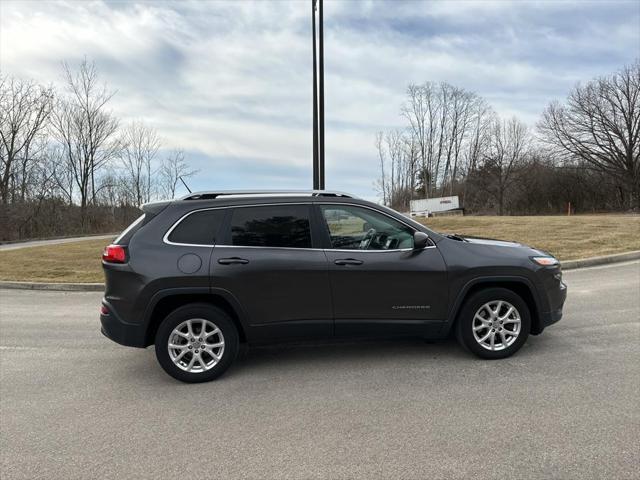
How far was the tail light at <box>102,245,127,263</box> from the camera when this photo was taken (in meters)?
4.20

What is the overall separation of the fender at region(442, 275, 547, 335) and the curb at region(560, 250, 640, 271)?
658cm

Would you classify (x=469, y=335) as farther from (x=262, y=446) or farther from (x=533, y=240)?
(x=533, y=240)

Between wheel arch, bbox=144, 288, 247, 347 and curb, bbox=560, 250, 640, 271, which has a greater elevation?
wheel arch, bbox=144, 288, 247, 347

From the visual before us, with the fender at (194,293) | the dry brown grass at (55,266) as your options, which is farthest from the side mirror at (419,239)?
the dry brown grass at (55,266)

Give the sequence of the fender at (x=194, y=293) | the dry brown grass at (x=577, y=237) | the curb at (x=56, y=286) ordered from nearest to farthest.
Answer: the fender at (x=194, y=293), the curb at (x=56, y=286), the dry brown grass at (x=577, y=237)

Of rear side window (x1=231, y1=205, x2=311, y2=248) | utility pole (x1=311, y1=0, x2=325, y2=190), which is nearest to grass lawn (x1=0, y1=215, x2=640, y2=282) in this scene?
utility pole (x1=311, y1=0, x2=325, y2=190)

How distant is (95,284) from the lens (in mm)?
10289

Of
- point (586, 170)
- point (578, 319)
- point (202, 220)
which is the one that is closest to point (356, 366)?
point (202, 220)

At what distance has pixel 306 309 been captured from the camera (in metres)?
4.30

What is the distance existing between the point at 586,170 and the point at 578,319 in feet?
195

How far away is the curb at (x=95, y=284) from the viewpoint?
10.3 metres

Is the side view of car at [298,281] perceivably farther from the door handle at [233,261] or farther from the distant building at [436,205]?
the distant building at [436,205]

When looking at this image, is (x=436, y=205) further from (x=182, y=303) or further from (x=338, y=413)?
(x=338, y=413)

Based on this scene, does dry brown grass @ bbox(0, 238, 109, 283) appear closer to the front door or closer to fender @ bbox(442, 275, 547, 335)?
the front door
